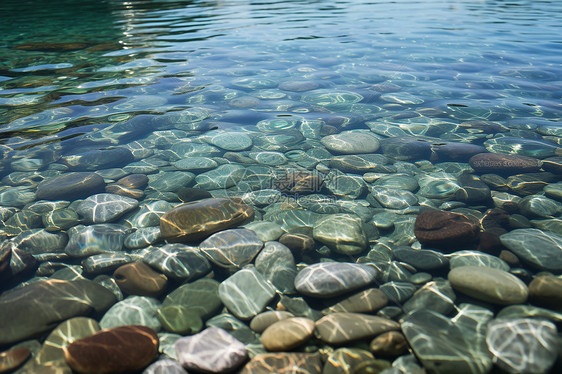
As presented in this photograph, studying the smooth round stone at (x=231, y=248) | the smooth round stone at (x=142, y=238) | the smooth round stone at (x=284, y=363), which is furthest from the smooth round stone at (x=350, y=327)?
the smooth round stone at (x=142, y=238)

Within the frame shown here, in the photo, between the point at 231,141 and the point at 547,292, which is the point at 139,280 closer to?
the point at 231,141

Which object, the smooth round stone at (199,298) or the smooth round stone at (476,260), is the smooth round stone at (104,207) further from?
the smooth round stone at (476,260)

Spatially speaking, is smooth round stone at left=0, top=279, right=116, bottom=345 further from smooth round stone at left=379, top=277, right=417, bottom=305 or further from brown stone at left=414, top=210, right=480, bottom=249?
brown stone at left=414, top=210, right=480, bottom=249

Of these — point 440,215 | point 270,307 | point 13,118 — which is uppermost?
point 13,118

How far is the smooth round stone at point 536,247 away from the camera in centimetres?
336

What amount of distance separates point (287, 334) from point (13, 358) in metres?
2.05

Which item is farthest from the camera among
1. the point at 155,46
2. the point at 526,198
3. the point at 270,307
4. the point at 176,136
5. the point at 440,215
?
the point at 155,46

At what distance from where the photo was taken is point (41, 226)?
4.25 meters

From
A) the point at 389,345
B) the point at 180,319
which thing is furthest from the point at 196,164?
the point at 389,345

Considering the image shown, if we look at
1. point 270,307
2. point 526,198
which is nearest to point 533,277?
point 526,198

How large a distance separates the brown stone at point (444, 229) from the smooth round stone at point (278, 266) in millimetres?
1482

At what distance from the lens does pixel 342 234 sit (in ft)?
12.8

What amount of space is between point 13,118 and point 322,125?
6.03 metres

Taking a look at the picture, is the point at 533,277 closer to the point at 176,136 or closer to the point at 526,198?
the point at 526,198
